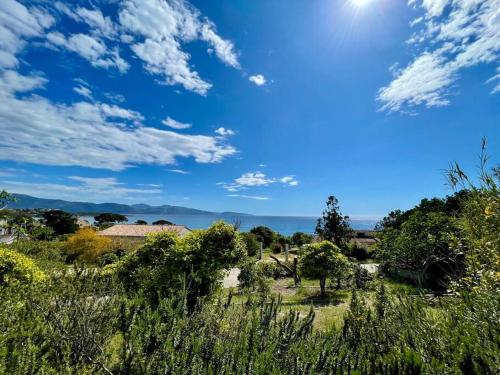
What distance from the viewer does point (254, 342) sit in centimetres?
249

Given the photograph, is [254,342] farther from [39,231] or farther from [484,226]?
[39,231]

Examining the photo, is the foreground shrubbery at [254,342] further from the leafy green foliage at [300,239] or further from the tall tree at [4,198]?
the leafy green foliage at [300,239]

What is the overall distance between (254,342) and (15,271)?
5574 mm

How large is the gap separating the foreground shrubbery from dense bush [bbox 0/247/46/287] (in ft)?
6.01

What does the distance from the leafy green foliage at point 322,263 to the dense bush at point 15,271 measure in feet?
34.1

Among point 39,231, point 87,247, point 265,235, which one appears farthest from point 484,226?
point 265,235

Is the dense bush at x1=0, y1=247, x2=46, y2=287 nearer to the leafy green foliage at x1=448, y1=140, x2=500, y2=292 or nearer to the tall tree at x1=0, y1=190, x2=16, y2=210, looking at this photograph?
the tall tree at x1=0, y1=190, x2=16, y2=210

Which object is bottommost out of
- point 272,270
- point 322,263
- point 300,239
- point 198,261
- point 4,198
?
point 272,270

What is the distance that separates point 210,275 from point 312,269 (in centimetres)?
788

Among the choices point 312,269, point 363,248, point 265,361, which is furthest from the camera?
point 363,248

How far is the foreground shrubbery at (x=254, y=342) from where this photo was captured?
76.8 inches

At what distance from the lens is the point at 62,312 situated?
11.8ft

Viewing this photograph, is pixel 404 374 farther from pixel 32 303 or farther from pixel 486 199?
pixel 32 303

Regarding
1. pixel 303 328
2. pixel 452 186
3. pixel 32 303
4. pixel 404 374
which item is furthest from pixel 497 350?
pixel 32 303
